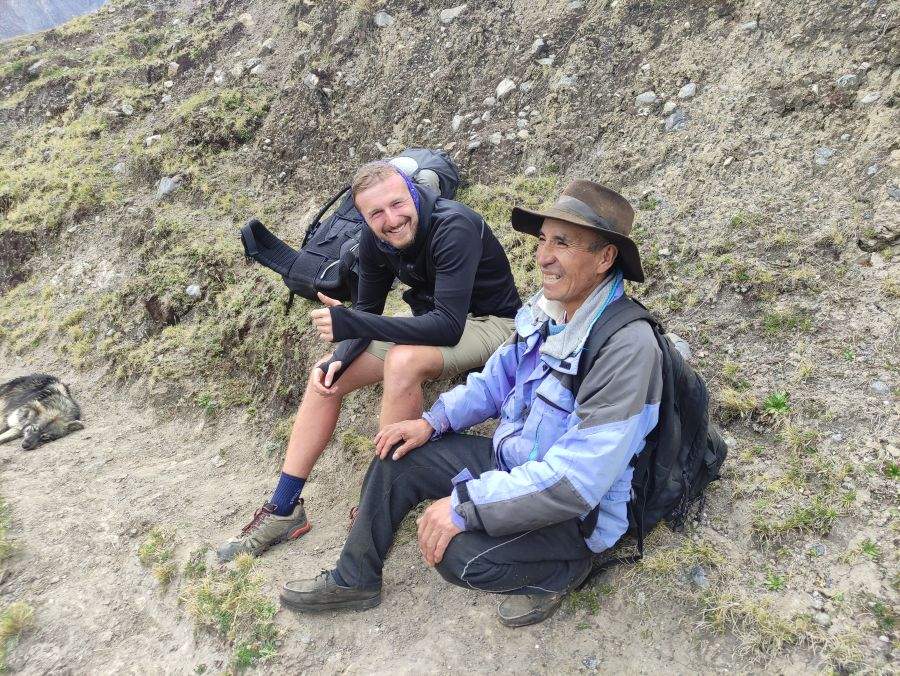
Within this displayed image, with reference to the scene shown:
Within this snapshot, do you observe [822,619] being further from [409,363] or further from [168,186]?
[168,186]

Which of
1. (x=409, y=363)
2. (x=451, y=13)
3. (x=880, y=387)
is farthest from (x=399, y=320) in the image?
(x=451, y=13)

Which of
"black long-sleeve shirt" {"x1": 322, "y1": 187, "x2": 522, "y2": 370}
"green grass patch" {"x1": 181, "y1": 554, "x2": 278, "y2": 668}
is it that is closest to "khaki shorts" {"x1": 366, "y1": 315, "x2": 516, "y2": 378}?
"black long-sleeve shirt" {"x1": 322, "y1": 187, "x2": 522, "y2": 370}

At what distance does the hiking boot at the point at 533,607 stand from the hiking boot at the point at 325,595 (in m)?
0.81

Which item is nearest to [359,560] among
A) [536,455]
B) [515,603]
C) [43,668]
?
[515,603]

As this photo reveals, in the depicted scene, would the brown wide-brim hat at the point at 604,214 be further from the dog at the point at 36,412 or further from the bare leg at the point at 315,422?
the dog at the point at 36,412

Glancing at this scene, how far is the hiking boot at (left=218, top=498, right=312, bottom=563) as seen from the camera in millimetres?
4070

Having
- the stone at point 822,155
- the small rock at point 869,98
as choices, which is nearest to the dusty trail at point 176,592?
the stone at point 822,155

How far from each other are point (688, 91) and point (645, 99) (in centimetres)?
44

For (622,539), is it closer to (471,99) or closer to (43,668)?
(43,668)

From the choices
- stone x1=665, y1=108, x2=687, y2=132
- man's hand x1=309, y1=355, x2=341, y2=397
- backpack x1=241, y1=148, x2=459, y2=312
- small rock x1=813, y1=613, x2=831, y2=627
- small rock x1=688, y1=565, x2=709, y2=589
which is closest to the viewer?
small rock x1=813, y1=613, x2=831, y2=627

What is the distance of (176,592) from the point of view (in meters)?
4.04

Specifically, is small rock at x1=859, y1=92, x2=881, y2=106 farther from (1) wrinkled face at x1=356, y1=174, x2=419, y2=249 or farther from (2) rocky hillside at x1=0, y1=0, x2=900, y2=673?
(1) wrinkled face at x1=356, y1=174, x2=419, y2=249

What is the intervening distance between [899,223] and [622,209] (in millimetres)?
2586

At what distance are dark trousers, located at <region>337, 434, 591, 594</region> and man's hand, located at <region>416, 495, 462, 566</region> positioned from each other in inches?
3.0
